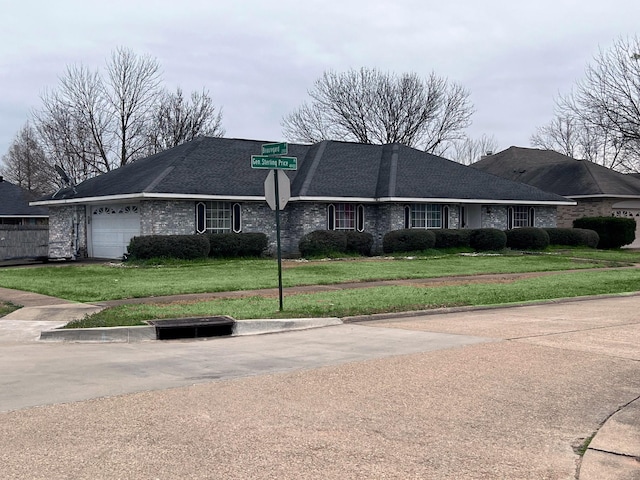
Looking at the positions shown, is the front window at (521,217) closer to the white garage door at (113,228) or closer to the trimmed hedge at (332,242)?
the trimmed hedge at (332,242)

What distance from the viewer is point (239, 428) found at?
20.0ft

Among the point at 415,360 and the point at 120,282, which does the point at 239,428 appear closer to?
the point at 415,360

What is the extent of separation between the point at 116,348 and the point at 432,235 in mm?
23744

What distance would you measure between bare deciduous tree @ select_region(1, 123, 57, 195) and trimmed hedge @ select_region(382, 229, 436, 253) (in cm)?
3625

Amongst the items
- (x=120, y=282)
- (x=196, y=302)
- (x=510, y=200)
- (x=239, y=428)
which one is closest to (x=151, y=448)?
(x=239, y=428)

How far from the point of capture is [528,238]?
116 feet

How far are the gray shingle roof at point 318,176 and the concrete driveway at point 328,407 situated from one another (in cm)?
2050

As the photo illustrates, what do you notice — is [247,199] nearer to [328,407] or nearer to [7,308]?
[7,308]

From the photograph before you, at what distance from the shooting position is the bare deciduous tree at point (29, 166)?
2421 inches

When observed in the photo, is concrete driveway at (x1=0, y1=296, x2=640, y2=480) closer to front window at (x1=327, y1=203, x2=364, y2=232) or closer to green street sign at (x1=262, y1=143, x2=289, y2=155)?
green street sign at (x1=262, y1=143, x2=289, y2=155)

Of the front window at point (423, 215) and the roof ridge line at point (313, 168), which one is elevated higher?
the roof ridge line at point (313, 168)

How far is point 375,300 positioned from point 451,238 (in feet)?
62.7

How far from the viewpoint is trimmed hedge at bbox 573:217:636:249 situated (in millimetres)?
38656

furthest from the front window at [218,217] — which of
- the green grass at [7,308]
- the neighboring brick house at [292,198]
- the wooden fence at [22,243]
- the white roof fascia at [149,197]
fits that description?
the green grass at [7,308]
